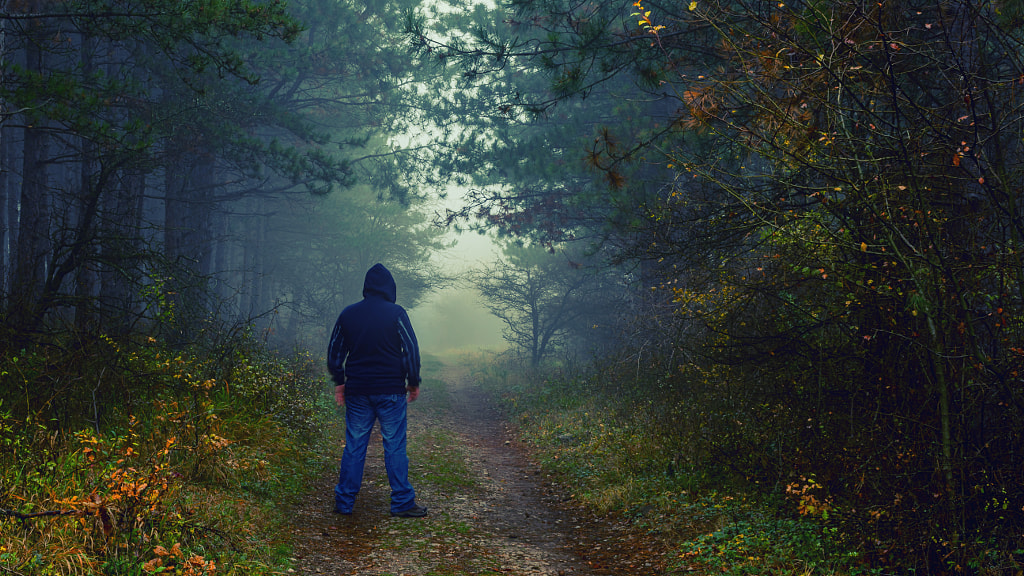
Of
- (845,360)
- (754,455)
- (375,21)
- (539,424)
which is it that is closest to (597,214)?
(539,424)

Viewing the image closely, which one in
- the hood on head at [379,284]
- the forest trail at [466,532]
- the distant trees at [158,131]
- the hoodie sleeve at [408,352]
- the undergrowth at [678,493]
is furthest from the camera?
the distant trees at [158,131]

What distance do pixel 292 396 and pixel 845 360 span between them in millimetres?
7111

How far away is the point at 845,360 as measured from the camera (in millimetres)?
4785

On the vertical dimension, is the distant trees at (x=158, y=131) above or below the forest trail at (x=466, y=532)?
above

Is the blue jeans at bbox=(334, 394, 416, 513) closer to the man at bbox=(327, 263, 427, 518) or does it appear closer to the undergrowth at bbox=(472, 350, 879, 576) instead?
the man at bbox=(327, 263, 427, 518)

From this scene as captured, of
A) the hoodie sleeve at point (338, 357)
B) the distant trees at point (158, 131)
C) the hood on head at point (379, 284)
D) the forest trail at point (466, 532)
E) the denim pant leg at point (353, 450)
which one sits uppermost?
the distant trees at point (158, 131)

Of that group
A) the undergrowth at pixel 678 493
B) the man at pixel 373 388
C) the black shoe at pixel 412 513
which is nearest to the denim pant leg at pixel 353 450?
the man at pixel 373 388

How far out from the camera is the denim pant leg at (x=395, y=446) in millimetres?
6160

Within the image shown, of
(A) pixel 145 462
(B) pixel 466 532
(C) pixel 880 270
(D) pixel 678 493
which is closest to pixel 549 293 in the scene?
(D) pixel 678 493

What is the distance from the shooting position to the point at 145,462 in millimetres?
5395

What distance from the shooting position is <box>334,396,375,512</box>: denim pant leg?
6129mm

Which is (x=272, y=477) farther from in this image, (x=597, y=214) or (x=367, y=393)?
(x=597, y=214)

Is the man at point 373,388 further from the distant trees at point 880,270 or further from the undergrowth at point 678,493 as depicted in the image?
the distant trees at point 880,270

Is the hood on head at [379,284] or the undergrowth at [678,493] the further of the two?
the hood on head at [379,284]
